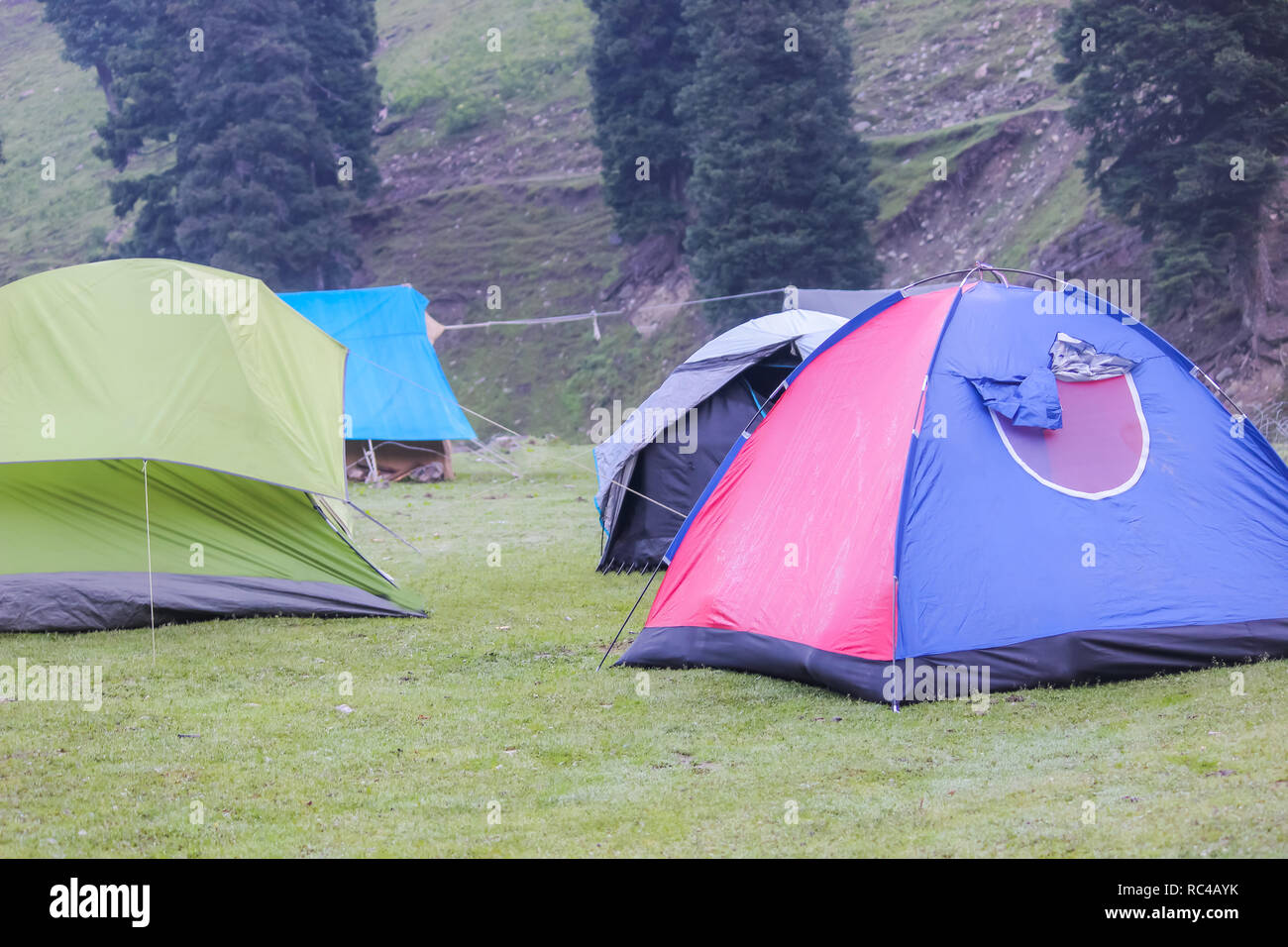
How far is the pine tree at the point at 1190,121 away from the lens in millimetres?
19828

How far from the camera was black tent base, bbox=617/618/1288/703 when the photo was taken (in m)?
6.55

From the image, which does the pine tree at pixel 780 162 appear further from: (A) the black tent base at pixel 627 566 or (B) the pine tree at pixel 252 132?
(A) the black tent base at pixel 627 566

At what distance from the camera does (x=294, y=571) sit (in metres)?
9.52

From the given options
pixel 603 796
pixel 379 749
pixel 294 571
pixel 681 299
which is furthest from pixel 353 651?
pixel 681 299

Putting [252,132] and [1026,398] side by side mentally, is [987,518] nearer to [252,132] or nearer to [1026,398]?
[1026,398]

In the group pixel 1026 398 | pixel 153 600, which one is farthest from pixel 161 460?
pixel 1026 398

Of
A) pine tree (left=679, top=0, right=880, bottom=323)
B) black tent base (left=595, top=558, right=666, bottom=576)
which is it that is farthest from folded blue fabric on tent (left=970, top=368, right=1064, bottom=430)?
pine tree (left=679, top=0, right=880, bottom=323)

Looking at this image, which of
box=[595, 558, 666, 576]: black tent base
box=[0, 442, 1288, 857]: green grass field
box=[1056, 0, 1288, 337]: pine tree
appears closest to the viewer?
box=[0, 442, 1288, 857]: green grass field

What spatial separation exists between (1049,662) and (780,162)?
75.6 ft

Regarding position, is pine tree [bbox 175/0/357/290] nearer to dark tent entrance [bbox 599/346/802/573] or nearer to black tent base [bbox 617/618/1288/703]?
dark tent entrance [bbox 599/346/802/573]

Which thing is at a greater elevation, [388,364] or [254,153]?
[254,153]

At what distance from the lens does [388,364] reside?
2186cm

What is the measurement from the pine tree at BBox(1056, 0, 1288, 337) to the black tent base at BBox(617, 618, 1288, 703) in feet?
49.9
